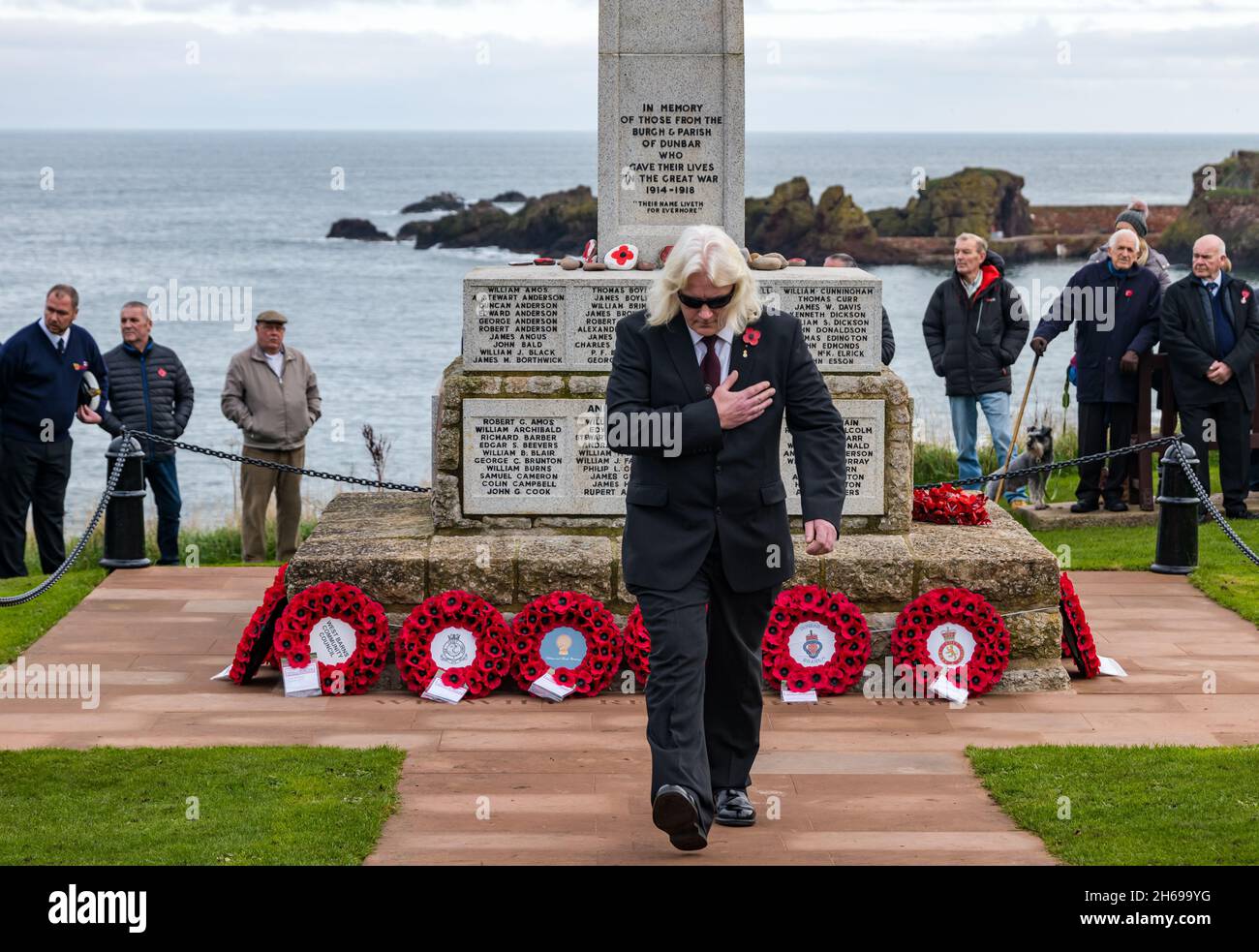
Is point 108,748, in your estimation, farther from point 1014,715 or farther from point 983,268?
point 983,268

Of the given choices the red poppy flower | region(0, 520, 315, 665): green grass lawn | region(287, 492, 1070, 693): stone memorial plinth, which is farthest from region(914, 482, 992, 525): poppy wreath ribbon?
region(0, 520, 315, 665): green grass lawn

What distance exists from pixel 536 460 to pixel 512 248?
57.3 m

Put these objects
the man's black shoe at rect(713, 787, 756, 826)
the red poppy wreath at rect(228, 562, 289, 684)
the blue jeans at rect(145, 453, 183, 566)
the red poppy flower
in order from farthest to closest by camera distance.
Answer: the blue jeans at rect(145, 453, 183, 566), the red poppy flower, the red poppy wreath at rect(228, 562, 289, 684), the man's black shoe at rect(713, 787, 756, 826)

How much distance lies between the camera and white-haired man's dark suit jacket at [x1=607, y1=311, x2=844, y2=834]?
6.07 metres

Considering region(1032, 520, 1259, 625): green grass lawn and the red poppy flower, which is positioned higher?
the red poppy flower

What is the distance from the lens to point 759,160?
131 metres

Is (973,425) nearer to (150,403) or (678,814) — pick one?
(150,403)

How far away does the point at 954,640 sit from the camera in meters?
8.63

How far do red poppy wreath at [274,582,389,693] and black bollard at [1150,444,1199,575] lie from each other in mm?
4907

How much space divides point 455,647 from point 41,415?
15.7ft

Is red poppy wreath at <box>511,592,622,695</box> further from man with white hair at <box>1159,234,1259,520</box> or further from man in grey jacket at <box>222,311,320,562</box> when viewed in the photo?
man with white hair at <box>1159,234,1259,520</box>

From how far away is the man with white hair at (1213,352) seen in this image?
1238 cm

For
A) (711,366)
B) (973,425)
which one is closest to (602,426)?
(711,366)

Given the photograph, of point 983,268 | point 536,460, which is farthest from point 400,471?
point 536,460
